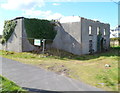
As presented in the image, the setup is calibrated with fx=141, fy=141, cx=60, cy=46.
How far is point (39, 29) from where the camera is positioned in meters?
18.0

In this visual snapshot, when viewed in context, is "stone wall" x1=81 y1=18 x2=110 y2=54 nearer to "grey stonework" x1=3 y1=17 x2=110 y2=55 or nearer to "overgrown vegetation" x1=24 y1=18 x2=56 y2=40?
"grey stonework" x1=3 y1=17 x2=110 y2=55

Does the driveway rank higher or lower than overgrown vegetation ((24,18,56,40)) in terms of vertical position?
lower

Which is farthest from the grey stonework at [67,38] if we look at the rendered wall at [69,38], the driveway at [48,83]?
the driveway at [48,83]

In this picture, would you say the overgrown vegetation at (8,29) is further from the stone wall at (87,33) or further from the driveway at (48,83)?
the driveway at (48,83)

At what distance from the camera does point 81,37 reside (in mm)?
17516

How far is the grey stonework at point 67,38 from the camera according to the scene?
1704cm

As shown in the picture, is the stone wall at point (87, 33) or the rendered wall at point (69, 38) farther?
the stone wall at point (87, 33)

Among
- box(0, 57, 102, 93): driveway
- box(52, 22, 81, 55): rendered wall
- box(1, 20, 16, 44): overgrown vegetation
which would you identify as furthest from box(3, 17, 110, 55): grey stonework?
box(0, 57, 102, 93): driveway

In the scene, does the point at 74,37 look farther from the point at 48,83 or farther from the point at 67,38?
the point at 48,83

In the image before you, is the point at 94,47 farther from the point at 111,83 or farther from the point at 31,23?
the point at 111,83

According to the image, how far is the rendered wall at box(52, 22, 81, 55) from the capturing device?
17.6 meters

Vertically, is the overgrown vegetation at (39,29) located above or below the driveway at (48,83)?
above

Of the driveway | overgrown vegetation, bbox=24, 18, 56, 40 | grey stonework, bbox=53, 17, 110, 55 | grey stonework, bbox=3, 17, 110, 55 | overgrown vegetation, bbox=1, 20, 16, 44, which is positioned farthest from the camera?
overgrown vegetation, bbox=1, 20, 16, 44

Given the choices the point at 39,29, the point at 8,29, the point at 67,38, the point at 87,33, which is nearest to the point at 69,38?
the point at 67,38
